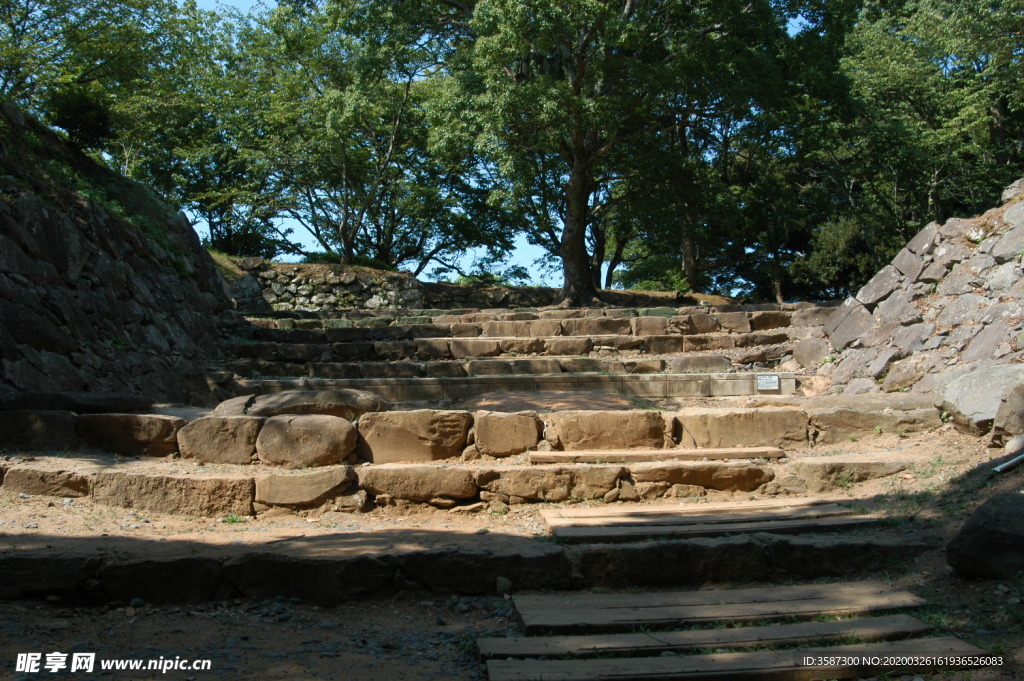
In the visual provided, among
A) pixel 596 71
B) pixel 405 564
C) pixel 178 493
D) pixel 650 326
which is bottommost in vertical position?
pixel 405 564

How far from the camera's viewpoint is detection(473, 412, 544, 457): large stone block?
18.2ft

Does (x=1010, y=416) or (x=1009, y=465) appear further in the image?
(x=1010, y=416)

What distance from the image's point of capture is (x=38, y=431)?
17.5 feet

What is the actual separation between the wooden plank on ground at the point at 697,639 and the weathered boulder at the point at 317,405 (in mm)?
2688

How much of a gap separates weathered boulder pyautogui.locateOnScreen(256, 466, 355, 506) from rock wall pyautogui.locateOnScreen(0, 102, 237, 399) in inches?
95.8

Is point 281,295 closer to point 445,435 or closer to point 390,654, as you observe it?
point 445,435

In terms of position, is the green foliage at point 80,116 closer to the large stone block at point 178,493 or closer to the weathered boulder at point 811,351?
the large stone block at point 178,493

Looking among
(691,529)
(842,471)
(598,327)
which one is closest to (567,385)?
(598,327)

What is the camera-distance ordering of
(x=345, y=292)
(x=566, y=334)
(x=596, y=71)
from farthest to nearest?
(x=345, y=292) < (x=596, y=71) < (x=566, y=334)

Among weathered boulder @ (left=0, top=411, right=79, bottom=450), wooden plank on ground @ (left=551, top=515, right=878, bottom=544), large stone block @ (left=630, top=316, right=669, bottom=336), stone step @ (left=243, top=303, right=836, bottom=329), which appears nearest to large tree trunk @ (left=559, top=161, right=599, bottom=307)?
stone step @ (left=243, top=303, right=836, bottom=329)

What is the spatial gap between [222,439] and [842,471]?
4318mm

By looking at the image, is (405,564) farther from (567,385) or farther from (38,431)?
(567,385)

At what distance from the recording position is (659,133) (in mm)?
15961

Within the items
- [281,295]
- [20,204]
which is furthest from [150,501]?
[281,295]
